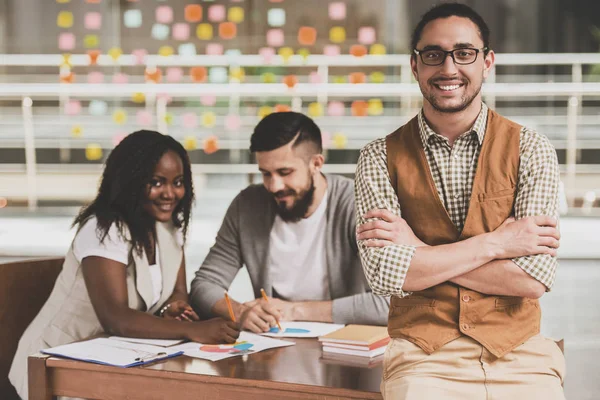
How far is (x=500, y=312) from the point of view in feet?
4.81

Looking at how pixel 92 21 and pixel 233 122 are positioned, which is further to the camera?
pixel 92 21

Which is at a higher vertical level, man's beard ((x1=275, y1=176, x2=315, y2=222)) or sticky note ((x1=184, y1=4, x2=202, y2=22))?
sticky note ((x1=184, y1=4, x2=202, y2=22))

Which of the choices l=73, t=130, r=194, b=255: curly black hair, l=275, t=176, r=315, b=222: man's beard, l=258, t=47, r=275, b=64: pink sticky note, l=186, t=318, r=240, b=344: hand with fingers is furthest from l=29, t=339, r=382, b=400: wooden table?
l=258, t=47, r=275, b=64: pink sticky note

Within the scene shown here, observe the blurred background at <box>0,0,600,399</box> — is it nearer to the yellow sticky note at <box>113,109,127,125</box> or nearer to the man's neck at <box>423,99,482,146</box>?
the yellow sticky note at <box>113,109,127,125</box>

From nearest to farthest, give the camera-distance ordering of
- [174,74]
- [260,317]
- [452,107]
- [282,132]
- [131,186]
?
[452,107] < [260,317] < [131,186] < [282,132] < [174,74]

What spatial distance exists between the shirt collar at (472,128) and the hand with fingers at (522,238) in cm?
19

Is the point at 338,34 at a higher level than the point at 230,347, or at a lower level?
higher

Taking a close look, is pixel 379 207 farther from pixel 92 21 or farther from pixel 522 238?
pixel 92 21

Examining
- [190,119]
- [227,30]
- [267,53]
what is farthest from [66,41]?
[267,53]

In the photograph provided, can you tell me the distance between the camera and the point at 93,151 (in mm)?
6699

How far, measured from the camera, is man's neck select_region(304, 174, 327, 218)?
2391 mm

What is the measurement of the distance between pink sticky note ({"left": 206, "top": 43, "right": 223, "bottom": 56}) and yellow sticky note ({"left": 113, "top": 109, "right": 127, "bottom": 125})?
92cm

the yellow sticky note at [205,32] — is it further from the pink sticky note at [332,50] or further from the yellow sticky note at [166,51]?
the pink sticky note at [332,50]

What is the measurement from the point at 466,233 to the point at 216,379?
1.95ft
